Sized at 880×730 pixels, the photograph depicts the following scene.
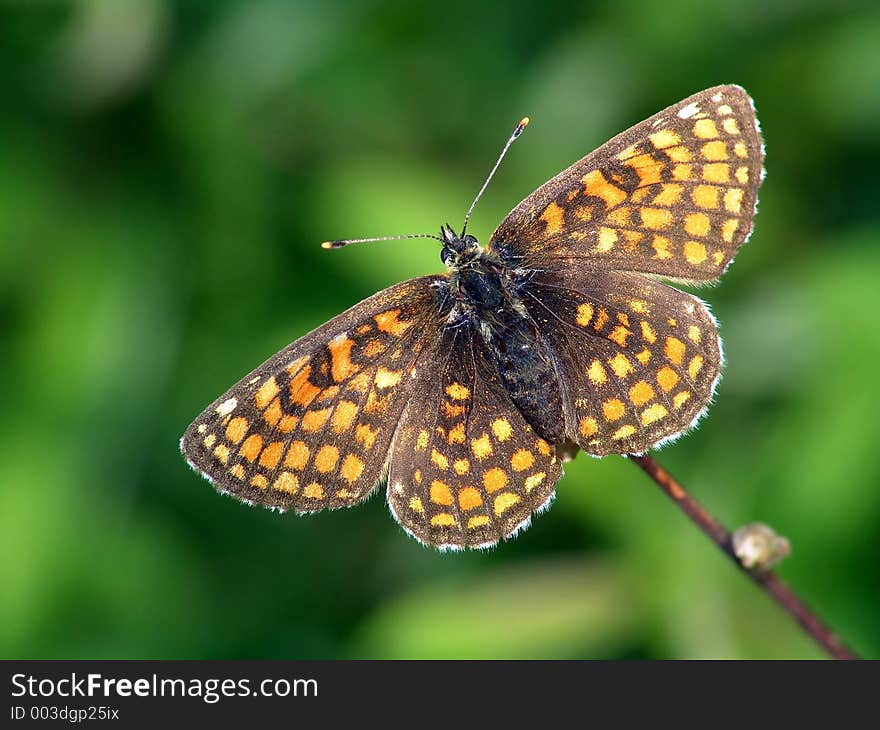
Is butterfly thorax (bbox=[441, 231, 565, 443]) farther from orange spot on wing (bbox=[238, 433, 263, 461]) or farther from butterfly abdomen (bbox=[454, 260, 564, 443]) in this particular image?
orange spot on wing (bbox=[238, 433, 263, 461])

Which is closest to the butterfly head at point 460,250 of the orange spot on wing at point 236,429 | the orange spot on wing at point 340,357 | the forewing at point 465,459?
the forewing at point 465,459

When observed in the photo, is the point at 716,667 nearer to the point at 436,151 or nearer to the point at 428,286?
the point at 428,286

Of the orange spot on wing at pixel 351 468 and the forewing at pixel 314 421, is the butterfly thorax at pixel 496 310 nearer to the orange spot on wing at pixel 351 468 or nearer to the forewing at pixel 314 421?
the forewing at pixel 314 421

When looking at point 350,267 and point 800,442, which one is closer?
point 800,442

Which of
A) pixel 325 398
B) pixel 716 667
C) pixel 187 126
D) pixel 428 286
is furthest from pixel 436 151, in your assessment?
pixel 716 667

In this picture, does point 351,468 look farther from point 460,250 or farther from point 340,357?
point 460,250

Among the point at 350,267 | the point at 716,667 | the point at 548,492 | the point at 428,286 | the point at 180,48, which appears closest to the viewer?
the point at 548,492
